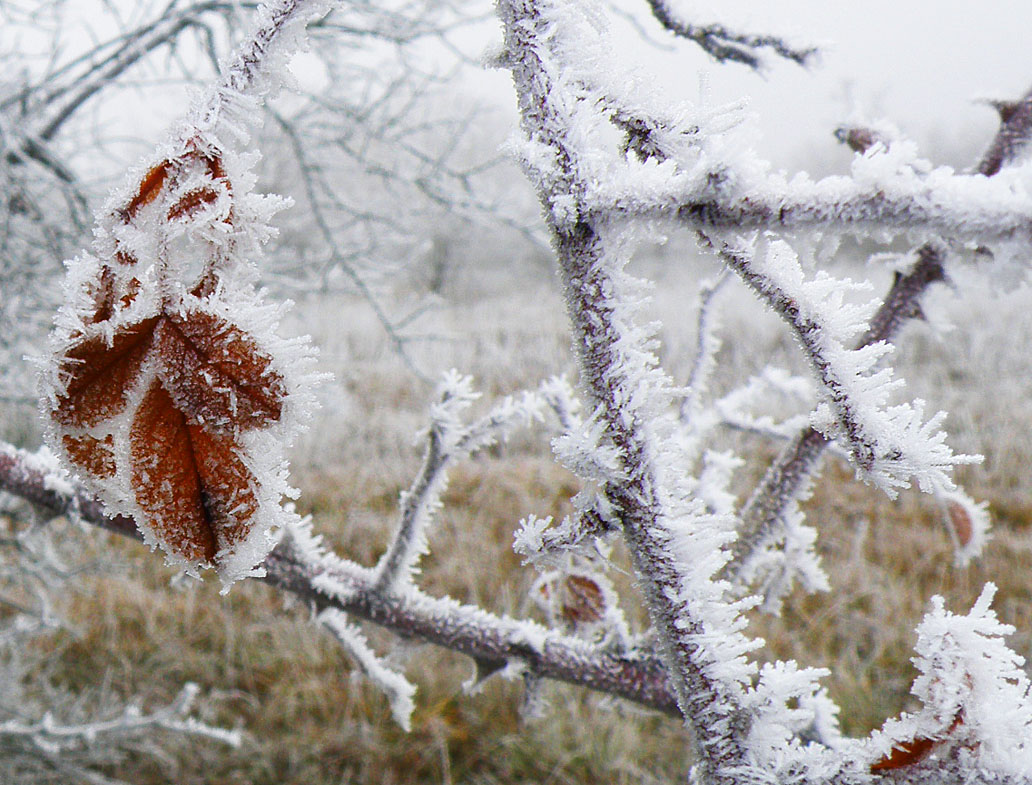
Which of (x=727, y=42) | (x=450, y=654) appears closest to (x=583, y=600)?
(x=727, y=42)

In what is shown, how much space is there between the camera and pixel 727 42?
0.51 metres

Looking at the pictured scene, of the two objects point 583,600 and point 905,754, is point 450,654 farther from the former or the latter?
point 905,754

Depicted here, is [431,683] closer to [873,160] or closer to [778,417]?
[873,160]

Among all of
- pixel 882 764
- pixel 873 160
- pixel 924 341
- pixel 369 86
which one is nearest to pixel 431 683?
pixel 369 86

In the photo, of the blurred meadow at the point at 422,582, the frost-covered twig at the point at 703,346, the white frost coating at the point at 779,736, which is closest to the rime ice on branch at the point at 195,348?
the white frost coating at the point at 779,736

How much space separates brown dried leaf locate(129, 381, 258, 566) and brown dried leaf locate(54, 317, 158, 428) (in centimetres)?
1

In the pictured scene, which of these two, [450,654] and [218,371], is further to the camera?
[450,654]

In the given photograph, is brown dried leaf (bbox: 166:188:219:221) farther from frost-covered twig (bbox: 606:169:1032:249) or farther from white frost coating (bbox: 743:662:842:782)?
white frost coating (bbox: 743:662:842:782)

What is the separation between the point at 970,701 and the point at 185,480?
36 centimetres

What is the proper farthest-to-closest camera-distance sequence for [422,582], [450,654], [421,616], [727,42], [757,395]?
[422,582]
[450,654]
[757,395]
[421,616]
[727,42]

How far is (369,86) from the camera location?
228cm

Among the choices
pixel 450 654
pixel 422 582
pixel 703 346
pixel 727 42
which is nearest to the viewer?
pixel 727 42

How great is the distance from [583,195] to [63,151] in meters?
2.67

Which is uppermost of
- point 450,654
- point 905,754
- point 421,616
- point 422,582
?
point 422,582
